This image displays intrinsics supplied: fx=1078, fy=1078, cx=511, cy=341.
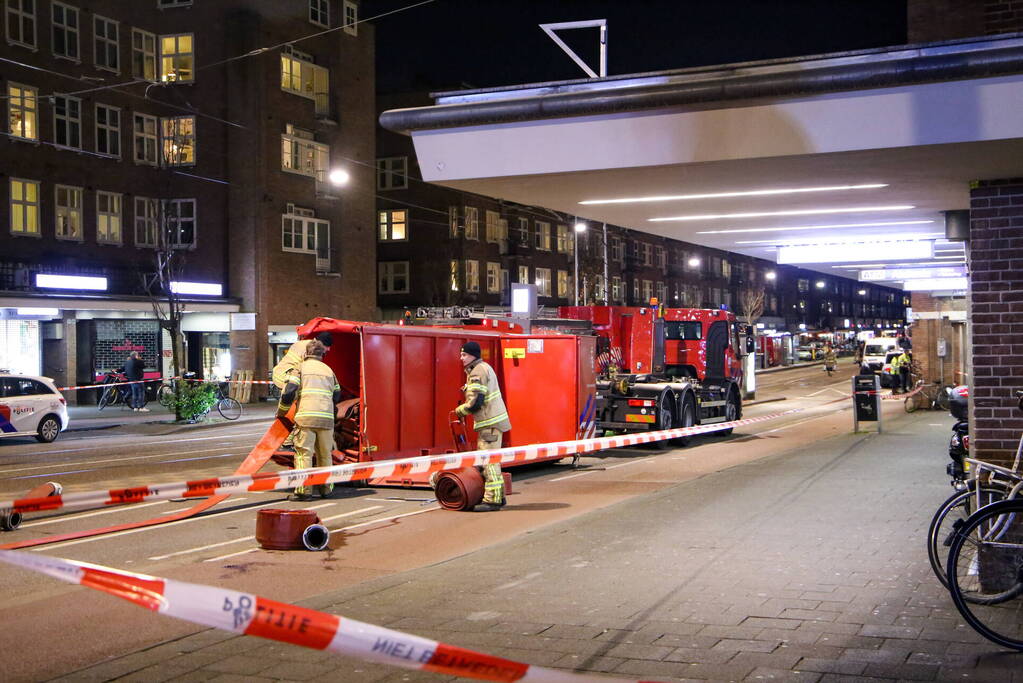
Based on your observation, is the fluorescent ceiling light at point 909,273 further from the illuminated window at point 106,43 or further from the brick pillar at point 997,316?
the illuminated window at point 106,43

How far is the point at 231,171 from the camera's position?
132 feet

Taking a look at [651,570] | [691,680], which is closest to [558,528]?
[651,570]

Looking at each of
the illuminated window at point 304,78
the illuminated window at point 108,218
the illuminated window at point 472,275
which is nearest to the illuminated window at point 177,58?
the illuminated window at point 304,78

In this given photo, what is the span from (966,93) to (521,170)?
299 centimetres

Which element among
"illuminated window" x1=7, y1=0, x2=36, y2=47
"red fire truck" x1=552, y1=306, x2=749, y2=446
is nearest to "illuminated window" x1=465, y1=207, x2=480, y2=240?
"illuminated window" x1=7, y1=0, x2=36, y2=47

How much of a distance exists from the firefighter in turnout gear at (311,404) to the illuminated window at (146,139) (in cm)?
2685

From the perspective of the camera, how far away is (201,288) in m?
37.5

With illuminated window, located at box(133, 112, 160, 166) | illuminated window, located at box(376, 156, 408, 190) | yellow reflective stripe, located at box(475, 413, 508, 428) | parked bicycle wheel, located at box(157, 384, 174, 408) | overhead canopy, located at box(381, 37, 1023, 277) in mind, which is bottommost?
parked bicycle wheel, located at box(157, 384, 174, 408)

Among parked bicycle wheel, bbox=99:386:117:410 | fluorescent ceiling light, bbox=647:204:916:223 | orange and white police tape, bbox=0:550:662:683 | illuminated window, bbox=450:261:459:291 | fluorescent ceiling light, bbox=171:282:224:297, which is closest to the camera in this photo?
orange and white police tape, bbox=0:550:662:683

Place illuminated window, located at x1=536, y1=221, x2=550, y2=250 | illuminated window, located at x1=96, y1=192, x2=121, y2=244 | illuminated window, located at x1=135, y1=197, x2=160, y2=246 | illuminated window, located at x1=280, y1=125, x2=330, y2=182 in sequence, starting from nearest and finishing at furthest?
illuminated window, located at x1=96, y1=192, x2=121, y2=244 → illuminated window, located at x1=135, y1=197, x2=160, y2=246 → illuminated window, located at x1=280, y1=125, x2=330, y2=182 → illuminated window, located at x1=536, y1=221, x2=550, y2=250

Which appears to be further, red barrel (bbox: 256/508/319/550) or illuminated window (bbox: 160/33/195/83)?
illuminated window (bbox: 160/33/195/83)

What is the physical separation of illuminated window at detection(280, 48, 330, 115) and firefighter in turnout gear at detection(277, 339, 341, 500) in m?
29.9

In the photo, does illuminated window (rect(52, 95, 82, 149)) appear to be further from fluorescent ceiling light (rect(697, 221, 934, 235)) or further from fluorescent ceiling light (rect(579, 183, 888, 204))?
fluorescent ceiling light (rect(579, 183, 888, 204))

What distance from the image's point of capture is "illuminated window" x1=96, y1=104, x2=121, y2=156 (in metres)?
35.9
